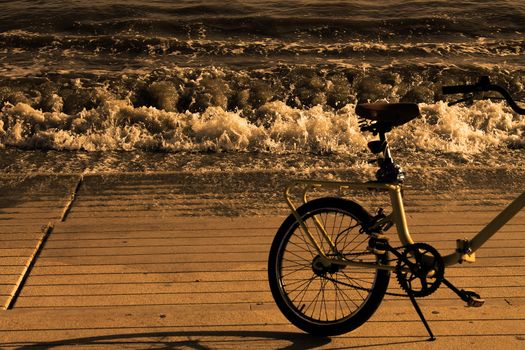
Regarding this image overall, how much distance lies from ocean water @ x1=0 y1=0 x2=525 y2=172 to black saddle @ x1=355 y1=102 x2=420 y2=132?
12.0 feet

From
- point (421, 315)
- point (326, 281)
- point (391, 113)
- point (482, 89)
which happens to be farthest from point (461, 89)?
point (326, 281)

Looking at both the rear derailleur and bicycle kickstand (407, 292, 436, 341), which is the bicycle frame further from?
bicycle kickstand (407, 292, 436, 341)

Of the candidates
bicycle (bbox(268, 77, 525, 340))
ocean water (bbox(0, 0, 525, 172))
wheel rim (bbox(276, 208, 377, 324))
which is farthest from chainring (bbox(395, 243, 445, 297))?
ocean water (bbox(0, 0, 525, 172))

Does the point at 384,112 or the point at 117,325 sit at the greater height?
the point at 384,112

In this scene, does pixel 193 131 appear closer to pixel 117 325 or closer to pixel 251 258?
pixel 251 258

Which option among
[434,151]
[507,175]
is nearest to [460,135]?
[434,151]

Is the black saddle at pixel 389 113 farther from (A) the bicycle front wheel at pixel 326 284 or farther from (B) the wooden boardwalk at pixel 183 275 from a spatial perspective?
(B) the wooden boardwalk at pixel 183 275

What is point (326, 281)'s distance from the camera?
4.52 meters

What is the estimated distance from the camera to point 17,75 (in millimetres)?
12531

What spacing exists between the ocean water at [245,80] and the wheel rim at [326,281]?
3.07 m

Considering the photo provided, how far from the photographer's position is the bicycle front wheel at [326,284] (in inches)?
160

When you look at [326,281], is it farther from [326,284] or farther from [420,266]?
[420,266]

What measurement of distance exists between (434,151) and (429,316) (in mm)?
3755

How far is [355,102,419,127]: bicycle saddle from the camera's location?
3.91 metres
